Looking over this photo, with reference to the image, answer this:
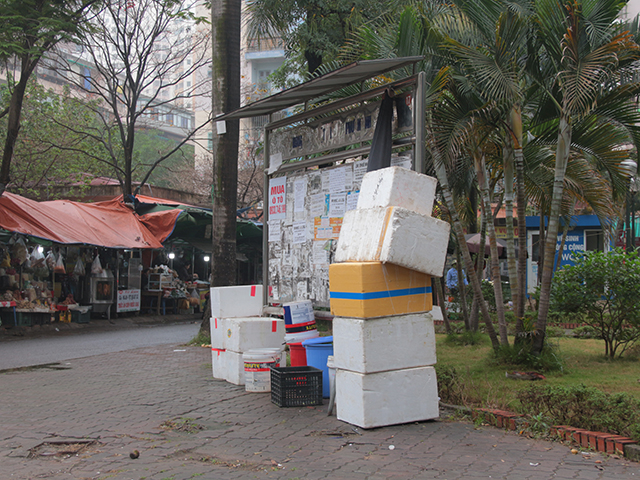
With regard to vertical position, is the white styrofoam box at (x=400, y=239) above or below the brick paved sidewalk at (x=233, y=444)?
above

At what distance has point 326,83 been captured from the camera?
7.13 meters

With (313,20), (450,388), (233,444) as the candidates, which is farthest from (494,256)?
(313,20)

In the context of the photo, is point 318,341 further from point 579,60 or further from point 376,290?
point 579,60

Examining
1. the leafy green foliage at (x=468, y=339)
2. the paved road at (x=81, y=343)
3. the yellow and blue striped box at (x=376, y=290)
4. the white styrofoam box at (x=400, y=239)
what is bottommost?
the paved road at (x=81, y=343)

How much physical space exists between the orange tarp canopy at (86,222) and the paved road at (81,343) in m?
2.36

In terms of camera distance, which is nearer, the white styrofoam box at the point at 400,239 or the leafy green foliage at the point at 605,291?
the white styrofoam box at the point at 400,239

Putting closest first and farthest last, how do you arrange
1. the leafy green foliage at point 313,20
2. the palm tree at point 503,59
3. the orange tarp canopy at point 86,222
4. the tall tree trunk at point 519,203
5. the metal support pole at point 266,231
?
the palm tree at point 503,59 < the tall tree trunk at point 519,203 < the metal support pole at point 266,231 < the leafy green foliage at point 313,20 < the orange tarp canopy at point 86,222

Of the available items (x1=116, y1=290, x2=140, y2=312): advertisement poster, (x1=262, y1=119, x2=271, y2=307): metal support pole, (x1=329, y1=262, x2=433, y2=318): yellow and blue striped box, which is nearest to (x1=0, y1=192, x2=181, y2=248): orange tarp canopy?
(x1=116, y1=290, x2=140, y2=312): advertisement poster

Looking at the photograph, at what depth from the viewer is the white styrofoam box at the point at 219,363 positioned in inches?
319

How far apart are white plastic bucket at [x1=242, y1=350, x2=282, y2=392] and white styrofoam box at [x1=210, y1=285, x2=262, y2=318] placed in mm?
1015

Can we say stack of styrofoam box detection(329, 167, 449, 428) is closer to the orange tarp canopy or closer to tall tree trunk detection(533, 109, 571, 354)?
tall tree trunk detection(533, 109, 571, 354)

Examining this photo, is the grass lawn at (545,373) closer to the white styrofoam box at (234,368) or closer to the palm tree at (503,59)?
the palm tree at (503,59)

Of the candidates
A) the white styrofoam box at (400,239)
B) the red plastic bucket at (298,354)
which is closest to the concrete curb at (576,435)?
the white styrofoam box at (400,239)

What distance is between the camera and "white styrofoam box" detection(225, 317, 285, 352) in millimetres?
7723
